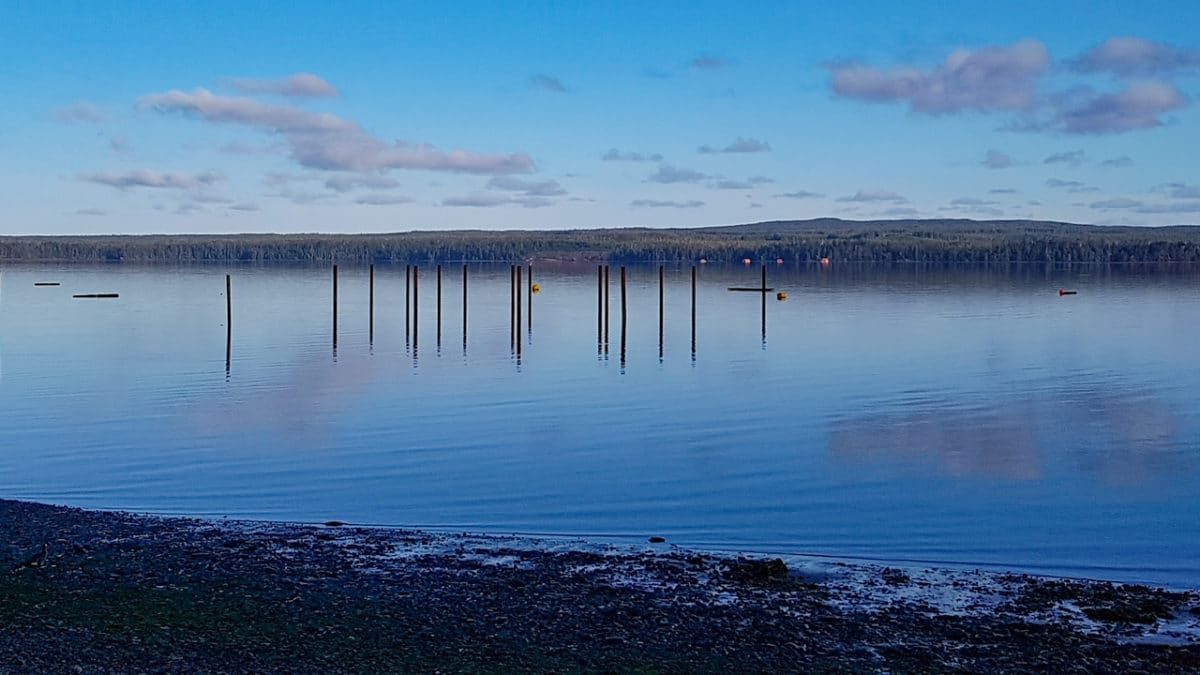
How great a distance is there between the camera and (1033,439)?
2336cm

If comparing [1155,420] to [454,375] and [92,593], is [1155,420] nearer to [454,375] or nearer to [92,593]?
[454,375]

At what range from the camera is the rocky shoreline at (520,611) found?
30.3 ft

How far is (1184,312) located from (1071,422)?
4434cm

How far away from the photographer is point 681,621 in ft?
34.3

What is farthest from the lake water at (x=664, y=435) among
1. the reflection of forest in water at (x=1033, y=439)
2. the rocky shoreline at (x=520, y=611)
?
the rocky shoreline at (x=520, y=611)

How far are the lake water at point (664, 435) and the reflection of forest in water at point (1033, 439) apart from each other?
107 millimetres

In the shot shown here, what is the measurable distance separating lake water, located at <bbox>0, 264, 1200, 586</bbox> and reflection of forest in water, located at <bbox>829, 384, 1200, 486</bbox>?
0.35 feet

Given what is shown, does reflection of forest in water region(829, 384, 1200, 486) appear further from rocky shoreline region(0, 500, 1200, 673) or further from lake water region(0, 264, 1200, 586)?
rocky shoreline region(0, 500, 1200, 673)

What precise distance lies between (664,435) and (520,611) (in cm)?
1332

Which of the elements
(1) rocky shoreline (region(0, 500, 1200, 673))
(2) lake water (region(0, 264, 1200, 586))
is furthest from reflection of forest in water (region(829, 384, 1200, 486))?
(1) rocky shoreline (region(0, 500, 1200, 673))

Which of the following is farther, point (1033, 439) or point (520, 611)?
point (1033, 439)

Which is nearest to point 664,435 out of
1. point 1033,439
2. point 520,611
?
point 1033,439

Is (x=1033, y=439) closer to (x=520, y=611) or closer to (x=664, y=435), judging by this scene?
(x=664, y=435)

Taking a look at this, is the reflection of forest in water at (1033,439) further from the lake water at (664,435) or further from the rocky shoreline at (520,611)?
the rocky shoreline at (520,611)
